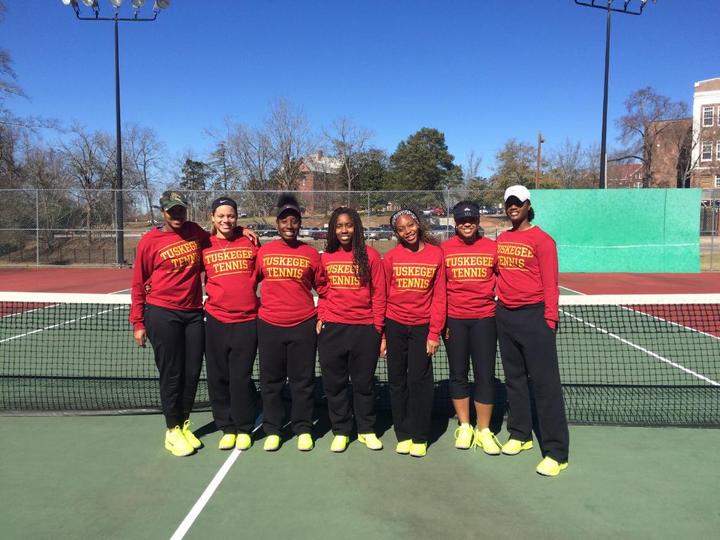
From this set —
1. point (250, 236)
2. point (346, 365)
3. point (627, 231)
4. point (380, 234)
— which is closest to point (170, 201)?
point (250, 236)

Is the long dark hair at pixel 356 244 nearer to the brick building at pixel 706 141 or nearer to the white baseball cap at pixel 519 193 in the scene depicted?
the white baseball cap at pixel 519 193

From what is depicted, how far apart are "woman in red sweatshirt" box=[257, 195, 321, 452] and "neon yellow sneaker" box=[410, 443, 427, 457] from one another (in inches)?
30.1

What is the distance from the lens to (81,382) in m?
5.72

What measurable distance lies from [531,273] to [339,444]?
73.2 inches

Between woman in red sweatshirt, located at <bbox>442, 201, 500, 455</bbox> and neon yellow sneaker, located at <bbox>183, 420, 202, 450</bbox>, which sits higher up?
woman in red sweatshirt, located at <bbox>442, 201, 500, 455</bbox>

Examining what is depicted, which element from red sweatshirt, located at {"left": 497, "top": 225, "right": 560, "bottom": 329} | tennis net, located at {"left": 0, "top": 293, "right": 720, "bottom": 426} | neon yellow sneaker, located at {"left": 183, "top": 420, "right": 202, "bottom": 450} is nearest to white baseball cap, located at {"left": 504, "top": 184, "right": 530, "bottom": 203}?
red sweatshirt, located at {"left": 497, "top": 225, "right": 560, "bottom": 329}

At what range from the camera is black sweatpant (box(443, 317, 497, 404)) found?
12.6 ft

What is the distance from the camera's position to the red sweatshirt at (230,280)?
388 cm

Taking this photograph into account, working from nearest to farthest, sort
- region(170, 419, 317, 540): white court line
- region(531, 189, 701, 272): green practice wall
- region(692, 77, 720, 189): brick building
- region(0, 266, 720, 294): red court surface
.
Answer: region(170, 419, 317, 540): white court line
region(0, 266, 720, 294): red court surface
region(531, 189, 701, 272): green practice wall
region(692, 77, 720, 189): brick building

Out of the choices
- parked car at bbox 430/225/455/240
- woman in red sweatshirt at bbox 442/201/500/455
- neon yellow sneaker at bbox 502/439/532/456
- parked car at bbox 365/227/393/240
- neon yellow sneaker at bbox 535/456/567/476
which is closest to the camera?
neon yellow sneaker at bbox 535/456/567/476

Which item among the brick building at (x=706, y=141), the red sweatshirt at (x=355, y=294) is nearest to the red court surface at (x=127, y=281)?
the red sweatshirt at (x=355, y=294)

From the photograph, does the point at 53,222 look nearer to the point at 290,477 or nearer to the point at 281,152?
the point at 281,152

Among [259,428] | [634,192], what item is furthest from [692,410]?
[634,192]

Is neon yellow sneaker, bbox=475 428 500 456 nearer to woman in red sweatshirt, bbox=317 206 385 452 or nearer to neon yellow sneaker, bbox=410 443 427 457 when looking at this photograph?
neon yellow sneaker, bbox=410 443 427 457
